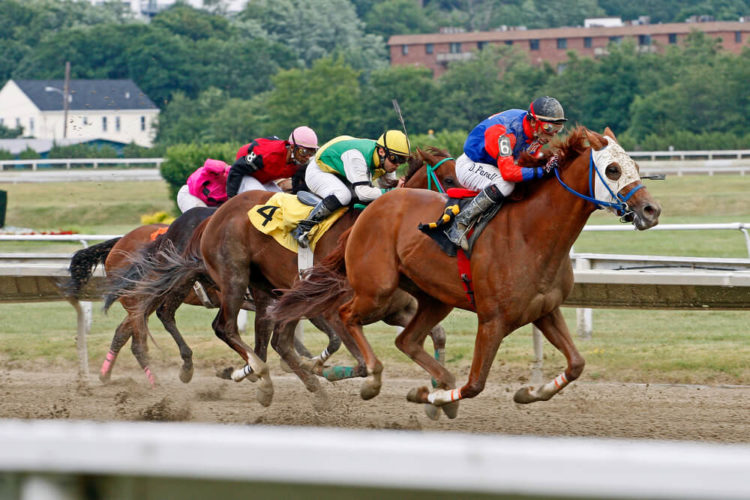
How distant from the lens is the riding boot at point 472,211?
18.0 feet

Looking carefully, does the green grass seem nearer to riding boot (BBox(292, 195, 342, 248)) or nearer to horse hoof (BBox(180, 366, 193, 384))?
horse hoof (BBox(180, 366, 193, 384))

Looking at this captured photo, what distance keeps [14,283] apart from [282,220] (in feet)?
9.45

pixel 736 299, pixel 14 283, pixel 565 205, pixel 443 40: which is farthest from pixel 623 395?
pixel 443 40

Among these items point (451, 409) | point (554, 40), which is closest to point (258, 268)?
point (451, 409)

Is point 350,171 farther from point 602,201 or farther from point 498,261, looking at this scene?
point 602,201

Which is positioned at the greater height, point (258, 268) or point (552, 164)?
point (552, 164)

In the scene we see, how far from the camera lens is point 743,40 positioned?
256 feet

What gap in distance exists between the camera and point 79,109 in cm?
5816

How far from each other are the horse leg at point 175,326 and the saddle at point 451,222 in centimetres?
265

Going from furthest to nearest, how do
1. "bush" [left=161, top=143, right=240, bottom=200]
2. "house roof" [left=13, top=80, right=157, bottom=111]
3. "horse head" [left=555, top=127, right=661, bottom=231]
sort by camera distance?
1. "house roof" [left=13, top=80, right=157, bottom=111]
2. "bush" [left=161, top=143, right=240, bottom=200]
3. "horse head" [left=555, top=127, right=661, bottom=231]

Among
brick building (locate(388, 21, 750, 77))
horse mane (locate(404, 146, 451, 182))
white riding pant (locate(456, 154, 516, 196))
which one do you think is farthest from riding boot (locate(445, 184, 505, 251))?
brick building (locate(388, 21, 750, 77))

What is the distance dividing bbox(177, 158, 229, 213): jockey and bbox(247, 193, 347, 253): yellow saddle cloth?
5.40 feet

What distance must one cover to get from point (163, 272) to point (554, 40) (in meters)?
78.6

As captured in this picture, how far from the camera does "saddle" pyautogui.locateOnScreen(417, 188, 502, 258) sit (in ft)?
18.1
